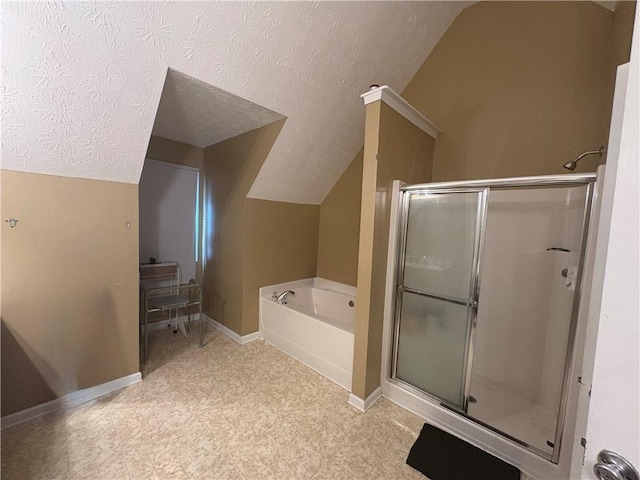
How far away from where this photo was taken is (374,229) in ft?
5.90

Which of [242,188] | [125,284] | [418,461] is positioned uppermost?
[242,188]

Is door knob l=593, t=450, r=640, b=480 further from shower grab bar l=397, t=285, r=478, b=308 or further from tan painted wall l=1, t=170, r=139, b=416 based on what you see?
tan painted wall l=1, t=170, r=139, b=416

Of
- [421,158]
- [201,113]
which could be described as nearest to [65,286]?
[201,113]

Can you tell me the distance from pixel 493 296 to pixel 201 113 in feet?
10.0

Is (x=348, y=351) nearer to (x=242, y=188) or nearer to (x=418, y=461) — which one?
(x=418, y=461)

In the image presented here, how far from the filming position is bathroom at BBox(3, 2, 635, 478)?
5.98 feet

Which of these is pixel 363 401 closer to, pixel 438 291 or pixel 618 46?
pixel 438 291

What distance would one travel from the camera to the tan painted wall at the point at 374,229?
1771 mm

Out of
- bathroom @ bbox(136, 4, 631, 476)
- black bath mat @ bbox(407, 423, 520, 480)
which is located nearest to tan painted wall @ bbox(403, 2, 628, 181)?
bathroom @ bbox(136, 4, 631, 476)

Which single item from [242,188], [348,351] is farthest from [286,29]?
[348,351]

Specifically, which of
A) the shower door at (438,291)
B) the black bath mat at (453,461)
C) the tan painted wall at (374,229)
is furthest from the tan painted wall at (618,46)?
the black bath mat at (453,461)

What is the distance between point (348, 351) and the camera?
6.75ft

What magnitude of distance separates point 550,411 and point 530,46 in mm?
2861

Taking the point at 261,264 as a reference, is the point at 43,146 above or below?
above
